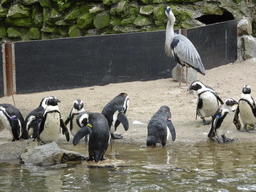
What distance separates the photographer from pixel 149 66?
11438 millimetres

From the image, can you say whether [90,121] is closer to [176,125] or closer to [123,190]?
[123,190]

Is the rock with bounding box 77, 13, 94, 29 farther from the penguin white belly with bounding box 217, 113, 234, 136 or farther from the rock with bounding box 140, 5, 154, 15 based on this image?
the penguin white belly with bounding box 217, 113, 234, 136

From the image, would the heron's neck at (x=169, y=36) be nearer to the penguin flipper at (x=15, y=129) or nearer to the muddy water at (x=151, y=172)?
→ the muddy water at (x=151, y=172)

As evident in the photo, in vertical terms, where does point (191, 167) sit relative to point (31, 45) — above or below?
below

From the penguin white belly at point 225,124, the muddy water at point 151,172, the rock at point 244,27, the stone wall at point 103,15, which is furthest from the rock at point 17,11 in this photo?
the penguin white belly at point 225,124

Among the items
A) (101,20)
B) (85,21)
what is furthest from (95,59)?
(85,21)

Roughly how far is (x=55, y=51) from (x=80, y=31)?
344cm

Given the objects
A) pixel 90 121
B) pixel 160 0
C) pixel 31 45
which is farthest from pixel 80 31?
pixel 90 121

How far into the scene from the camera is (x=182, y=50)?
10312 millimetres

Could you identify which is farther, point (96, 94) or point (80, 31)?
point (80, 31)

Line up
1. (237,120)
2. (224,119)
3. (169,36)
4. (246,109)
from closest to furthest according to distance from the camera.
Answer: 1. (224,119)
2. (246,109)
3. (237,120)
4. (169,36)

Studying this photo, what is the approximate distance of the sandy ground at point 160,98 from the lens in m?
7.29

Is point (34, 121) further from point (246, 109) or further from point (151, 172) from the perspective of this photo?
point (246, 109)

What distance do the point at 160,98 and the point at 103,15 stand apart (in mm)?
4607
